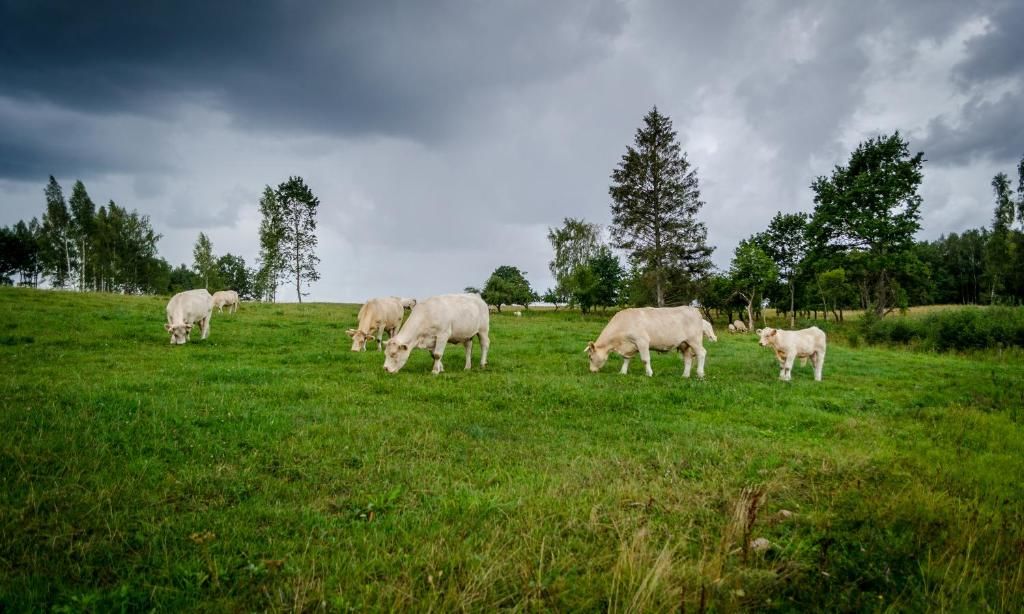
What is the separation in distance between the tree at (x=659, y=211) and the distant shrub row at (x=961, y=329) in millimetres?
13825

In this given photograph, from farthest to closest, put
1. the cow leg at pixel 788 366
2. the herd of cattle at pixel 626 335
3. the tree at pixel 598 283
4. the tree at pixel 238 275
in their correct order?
the tree at pixel 238 275, the tree at pixel 598 283, the cow leg at pixel 788 366, the herd of cattle at pixel 626 335

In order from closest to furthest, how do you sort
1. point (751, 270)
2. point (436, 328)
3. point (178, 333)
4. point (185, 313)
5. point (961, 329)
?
point (436, 328)
point (178, 333)
point (185, 313)
point (961, 329)
point (751, 270)

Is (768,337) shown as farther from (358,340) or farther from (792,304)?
(792,304)

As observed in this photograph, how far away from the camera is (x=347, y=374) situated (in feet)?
38.8

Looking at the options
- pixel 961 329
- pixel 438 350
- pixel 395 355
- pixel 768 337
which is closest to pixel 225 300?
pixel 395 355

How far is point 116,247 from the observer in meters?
67.1

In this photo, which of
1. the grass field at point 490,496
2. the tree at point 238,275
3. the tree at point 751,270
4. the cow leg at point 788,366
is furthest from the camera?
the tree at point 238,275

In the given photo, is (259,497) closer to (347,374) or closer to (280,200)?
(347,374)

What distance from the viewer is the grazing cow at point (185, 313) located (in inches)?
657

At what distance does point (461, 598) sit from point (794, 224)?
6335cm

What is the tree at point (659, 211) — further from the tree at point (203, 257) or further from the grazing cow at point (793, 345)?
the tree at point (203, 257)

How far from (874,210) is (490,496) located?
158ft

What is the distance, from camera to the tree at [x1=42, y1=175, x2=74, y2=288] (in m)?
61.5

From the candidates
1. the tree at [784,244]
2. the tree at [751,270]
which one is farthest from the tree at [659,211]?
the tree at [784,244]
